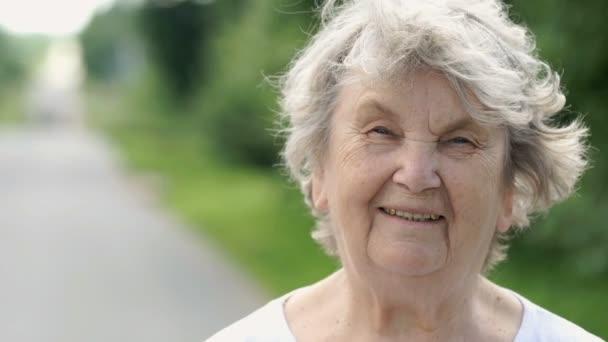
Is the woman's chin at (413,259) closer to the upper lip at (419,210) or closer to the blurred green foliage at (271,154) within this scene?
Answer: the upper lip at (419,210)

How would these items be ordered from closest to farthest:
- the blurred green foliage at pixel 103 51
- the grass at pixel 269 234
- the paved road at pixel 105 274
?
the grass at pixel 269 234
the paved road at pixel 105 274
the blurred green foliage at pixel 103 51

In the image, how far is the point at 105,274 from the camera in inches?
338

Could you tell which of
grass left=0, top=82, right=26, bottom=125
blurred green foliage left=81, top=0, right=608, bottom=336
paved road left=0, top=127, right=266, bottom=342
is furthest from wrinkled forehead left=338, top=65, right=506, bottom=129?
grass left=0, top=82, right=26, bottom=125

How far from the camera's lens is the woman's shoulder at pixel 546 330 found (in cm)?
193

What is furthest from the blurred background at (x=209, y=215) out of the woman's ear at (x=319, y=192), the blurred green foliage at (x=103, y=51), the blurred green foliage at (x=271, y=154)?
the blurred green foliage at (x=103, y=51)

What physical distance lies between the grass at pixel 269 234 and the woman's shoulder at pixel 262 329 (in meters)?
1.94

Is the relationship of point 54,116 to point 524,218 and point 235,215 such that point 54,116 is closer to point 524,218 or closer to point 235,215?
point 235,215

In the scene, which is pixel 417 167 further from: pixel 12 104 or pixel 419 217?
pixel 12 104

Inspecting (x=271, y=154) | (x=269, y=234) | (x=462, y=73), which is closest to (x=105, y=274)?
(x=269, y=234)

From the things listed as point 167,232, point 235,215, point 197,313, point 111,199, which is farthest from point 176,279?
point 111,199

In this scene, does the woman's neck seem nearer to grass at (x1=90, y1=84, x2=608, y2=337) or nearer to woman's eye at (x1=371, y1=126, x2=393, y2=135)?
woman's eye at (x1=371, y1=126, x2=393, y2=135)

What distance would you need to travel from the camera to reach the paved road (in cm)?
692

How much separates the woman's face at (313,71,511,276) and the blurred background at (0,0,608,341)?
0.95 metres

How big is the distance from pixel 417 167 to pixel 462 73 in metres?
0.21
